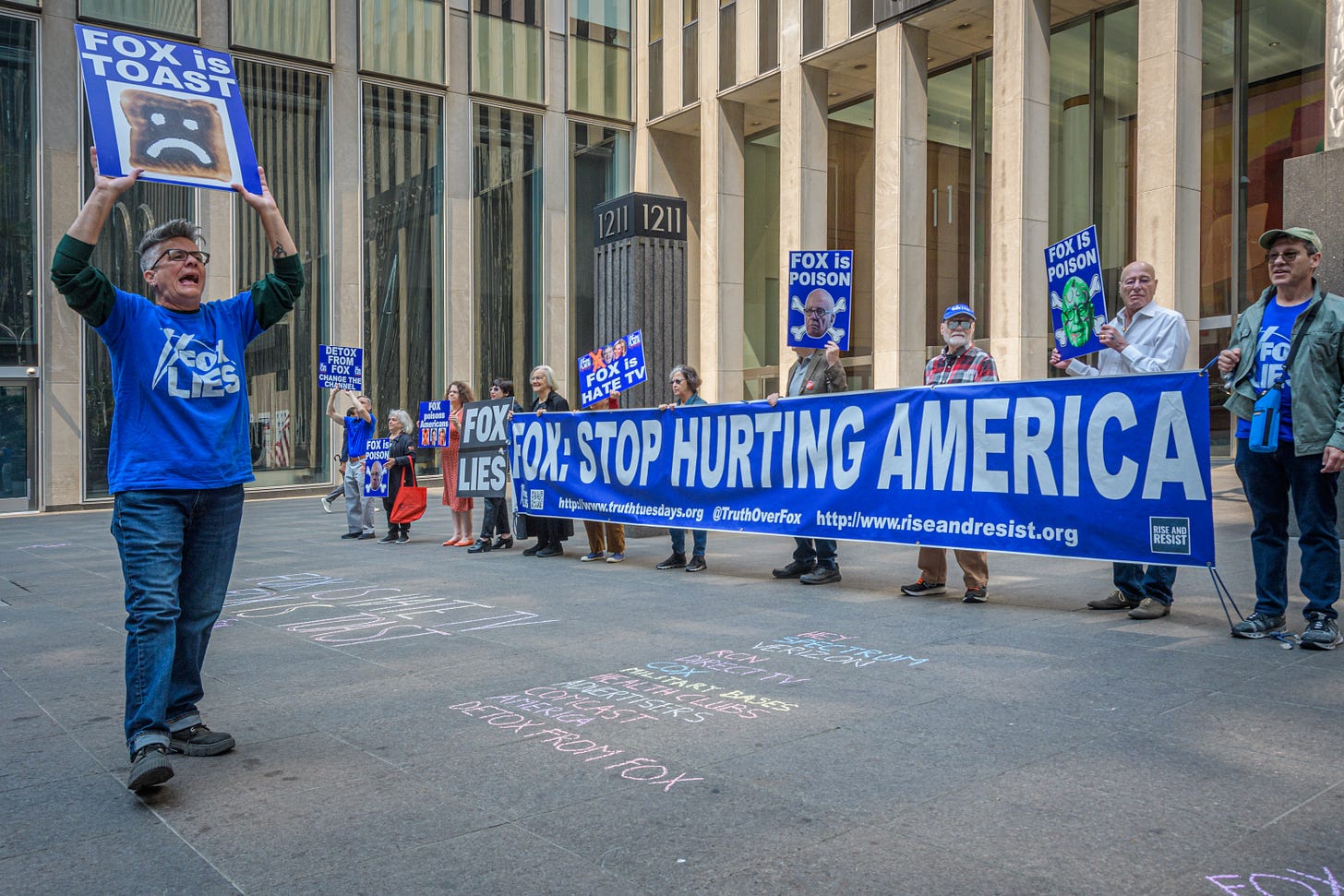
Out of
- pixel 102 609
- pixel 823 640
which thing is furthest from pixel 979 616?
pixel 102 609

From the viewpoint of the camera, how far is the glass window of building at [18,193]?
2048 centimetres

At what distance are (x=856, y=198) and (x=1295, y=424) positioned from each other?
66.3 feet

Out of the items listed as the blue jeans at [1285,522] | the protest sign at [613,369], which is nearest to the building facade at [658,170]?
the protest sign at [613,369]

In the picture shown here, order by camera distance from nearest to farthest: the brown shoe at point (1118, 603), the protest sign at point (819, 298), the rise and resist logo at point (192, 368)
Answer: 1. the rise and resist logo at point (192, 368)
2. the brown shoe at point (1118, 603)
3. the protest sign at point (819, 298)

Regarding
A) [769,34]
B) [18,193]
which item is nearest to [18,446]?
[18,193]

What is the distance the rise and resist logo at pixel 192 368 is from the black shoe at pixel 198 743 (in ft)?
4.37

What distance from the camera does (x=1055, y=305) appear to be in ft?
23.2

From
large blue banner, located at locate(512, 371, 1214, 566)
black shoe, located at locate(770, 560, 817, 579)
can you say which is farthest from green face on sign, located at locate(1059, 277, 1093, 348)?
black shoe, located at locate(770, 560, 817, 579)

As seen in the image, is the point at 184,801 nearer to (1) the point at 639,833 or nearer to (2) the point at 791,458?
(1) the point at 639,833

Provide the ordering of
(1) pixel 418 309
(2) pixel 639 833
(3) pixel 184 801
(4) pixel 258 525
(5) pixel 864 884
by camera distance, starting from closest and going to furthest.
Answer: (5) pixel 864 884
(2) pixel 639 833
(3) pixel 184 801
(4) pixel 258 525
(1) pixel 418 309

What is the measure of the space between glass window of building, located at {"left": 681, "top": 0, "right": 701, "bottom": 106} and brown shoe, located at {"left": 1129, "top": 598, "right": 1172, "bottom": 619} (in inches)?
834

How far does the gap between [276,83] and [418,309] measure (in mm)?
5860

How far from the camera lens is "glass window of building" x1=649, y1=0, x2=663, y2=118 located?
2650 centimetres

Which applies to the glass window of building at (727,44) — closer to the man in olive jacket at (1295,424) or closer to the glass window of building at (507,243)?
the glass window of building at (507,243)
